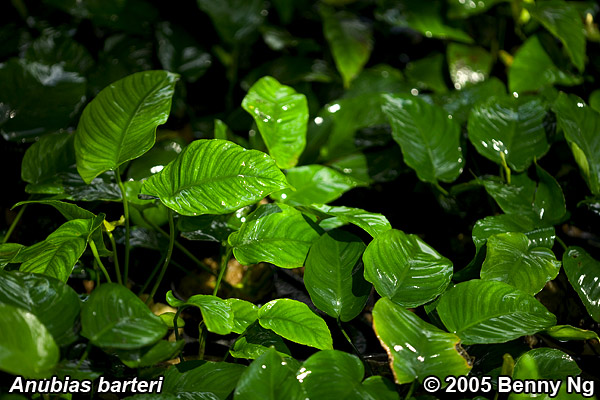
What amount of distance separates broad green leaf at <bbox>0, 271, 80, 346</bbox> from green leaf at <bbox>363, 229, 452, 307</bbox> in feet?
1.93

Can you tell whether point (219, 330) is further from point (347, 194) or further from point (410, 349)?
point (347, 194)

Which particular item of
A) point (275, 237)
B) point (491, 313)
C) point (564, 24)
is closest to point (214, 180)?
point (275, 237)

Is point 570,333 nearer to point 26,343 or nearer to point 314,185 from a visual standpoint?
point 314,185

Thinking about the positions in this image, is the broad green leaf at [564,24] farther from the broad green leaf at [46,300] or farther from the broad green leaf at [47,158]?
the broad green leaf at [46,300]

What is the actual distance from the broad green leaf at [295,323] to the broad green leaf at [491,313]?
0.26m

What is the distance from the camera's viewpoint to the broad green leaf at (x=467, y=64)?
194 centimetres

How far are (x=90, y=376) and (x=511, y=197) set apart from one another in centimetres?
108

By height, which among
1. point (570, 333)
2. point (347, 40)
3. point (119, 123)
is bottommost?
point (570, 333)

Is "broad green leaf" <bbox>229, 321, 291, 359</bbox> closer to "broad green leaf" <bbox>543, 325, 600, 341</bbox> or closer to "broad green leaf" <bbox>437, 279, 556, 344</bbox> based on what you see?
"broad green leaf" <bbox>437, 279, 556, 344</bbox>

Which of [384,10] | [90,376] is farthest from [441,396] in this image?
[384,10]

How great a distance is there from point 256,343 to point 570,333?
2.23 feet

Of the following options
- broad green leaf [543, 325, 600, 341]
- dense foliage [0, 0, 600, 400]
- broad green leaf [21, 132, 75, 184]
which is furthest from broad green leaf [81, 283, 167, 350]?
broad green leaf [543, 325, 600, 341]

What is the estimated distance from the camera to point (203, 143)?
1.14m

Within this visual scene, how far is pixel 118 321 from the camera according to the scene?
2.99 feet
